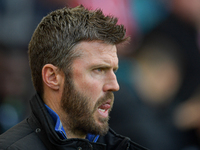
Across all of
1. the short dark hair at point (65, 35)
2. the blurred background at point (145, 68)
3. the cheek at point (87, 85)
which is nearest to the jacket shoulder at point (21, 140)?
the short dark hair at point (65, 35)

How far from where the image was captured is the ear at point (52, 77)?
162 cm

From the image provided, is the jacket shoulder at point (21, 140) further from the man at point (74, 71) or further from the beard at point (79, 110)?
the beard at point (79, 110)

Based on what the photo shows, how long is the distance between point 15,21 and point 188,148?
339 cm

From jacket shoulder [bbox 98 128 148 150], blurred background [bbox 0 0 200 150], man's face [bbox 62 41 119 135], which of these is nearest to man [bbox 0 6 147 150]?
man's face [bbox 62 41 119 135]

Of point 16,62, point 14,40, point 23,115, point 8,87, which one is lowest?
point 23,115

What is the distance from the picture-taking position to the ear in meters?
1.62

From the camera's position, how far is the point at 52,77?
5.35 ft

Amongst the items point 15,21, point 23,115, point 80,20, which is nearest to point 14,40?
point 15,21

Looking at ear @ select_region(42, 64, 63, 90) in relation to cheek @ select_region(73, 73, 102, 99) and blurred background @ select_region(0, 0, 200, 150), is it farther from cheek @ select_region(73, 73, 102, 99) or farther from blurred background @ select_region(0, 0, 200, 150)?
blurred background @ select_region(0, 0, 200, 150)

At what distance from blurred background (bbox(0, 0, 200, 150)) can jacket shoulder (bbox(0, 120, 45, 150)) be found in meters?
2.18

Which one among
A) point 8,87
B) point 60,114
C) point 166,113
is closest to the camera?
point 60,114

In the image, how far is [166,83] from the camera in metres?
3.90

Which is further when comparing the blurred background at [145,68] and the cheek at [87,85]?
the blurred background at [145,68]

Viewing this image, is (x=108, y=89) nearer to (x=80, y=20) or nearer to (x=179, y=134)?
(x=80, y=20)
